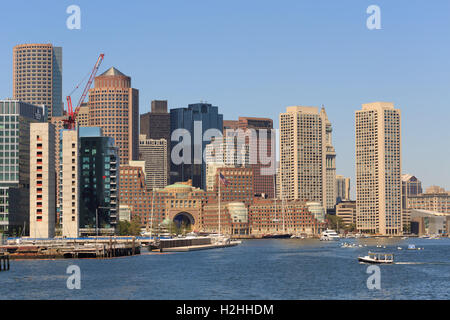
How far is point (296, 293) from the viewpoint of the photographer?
11850cm

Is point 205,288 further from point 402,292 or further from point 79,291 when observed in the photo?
point 402,292

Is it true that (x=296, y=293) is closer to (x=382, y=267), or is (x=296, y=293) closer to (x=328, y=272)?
(x=328, y=272)

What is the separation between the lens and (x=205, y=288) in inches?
4953
